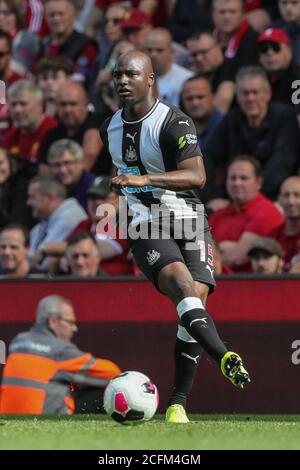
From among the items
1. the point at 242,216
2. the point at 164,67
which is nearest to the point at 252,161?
the point at 242,216

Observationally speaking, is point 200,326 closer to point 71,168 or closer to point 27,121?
point 71,168

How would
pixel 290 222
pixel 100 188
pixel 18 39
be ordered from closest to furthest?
1. pixel 290 222
2. pixel 100 188
3. pixel 18 39

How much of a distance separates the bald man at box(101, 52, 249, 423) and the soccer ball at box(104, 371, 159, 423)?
350 mm

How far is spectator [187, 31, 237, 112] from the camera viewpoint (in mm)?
13125

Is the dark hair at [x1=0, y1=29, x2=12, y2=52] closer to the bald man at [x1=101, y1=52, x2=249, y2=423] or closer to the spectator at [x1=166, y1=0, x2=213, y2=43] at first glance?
the spectator at [x1=166, y1=0, x2=213, y2=43]

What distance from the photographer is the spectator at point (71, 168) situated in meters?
12.7

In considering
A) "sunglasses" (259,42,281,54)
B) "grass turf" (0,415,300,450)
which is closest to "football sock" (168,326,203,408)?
"grass turf" (0,415,300,450)

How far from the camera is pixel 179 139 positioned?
8.22m

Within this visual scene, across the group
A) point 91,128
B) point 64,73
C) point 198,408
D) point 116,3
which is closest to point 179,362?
point 198,408

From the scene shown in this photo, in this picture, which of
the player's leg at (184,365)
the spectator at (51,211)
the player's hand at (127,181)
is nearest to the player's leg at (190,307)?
the player's leg at (184,365)

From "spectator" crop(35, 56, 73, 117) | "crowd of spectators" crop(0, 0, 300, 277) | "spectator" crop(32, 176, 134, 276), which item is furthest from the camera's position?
"spectator" crop(35, 56, 73, 117)

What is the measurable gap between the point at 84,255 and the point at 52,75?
12.8 ft

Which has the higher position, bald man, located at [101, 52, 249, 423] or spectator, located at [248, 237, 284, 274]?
bald man, located at [101, 52, 249, 423]

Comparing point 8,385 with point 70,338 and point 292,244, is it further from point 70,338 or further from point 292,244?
point 292,244
